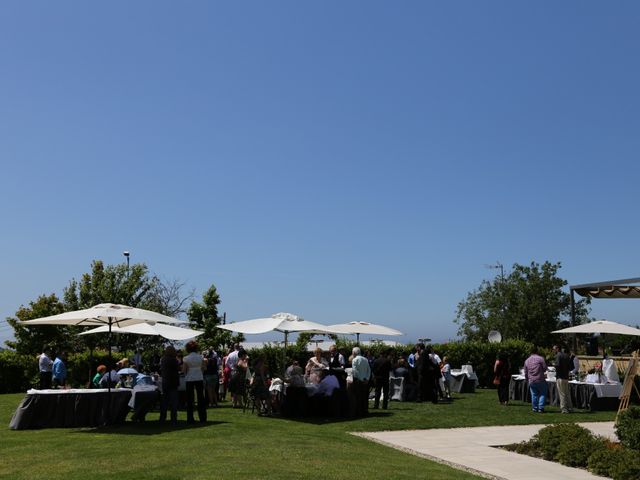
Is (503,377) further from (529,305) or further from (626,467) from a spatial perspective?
(529,305)

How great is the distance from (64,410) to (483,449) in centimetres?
766

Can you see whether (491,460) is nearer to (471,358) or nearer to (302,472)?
(302,472)

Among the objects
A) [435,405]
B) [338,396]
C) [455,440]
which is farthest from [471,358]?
[455,440]

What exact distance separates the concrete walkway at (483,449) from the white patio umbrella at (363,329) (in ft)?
24.7

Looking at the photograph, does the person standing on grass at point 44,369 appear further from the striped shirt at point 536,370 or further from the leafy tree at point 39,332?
the striped shirt at point 536,370

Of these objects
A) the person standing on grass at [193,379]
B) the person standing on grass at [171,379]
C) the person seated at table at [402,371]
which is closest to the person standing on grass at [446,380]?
the person seated at table at [402,371]

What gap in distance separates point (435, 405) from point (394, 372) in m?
2.52

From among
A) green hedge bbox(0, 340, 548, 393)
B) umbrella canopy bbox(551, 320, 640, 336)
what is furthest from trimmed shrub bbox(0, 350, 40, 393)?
umbrella canopy bbox(551, 320, 640, 336)

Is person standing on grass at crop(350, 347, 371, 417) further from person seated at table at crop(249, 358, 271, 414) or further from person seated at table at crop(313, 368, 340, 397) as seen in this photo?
person seated at table at crop(249, 358, 271, 414)

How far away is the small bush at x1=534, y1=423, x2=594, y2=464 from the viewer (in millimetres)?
10242

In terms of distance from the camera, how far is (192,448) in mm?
9977

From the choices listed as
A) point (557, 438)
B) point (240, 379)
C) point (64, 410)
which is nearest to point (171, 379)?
point (64, 410)

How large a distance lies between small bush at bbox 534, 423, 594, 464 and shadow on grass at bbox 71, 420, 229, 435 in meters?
6.14

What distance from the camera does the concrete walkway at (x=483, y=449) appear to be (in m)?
9.16
